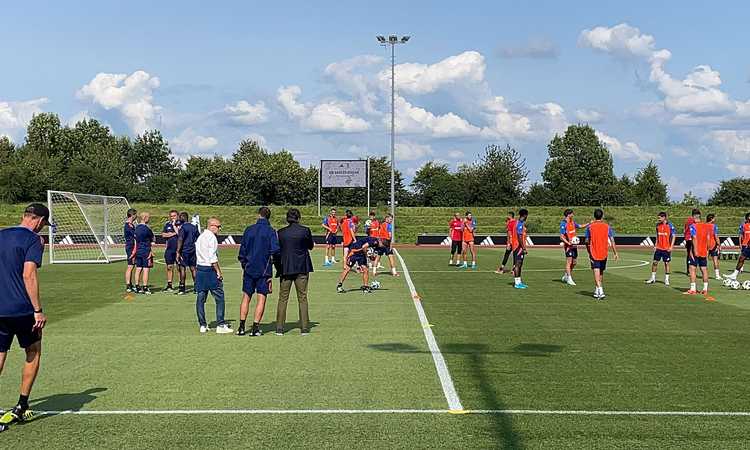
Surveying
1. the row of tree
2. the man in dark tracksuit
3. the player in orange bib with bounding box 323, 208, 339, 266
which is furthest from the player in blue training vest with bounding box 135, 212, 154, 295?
the row of tree

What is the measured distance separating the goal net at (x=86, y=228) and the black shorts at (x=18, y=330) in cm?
2484

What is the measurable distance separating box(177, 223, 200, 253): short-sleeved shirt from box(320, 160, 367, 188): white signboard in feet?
135

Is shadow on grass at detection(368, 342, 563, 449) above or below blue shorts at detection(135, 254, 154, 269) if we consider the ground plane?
below

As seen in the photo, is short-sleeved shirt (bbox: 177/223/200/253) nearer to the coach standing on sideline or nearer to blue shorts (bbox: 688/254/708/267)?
the coach standing on sideline

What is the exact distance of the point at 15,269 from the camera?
6707 mm

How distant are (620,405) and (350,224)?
16.3m

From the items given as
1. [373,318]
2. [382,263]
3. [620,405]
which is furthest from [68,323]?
[382,263]

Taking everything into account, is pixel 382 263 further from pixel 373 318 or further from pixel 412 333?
pixel 412 333

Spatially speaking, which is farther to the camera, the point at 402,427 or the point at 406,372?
the point at 406,372

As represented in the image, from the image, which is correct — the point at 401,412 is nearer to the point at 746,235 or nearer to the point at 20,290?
the point at 20,290

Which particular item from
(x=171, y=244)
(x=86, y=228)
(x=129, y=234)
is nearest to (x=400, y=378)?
(x=171, y=244)

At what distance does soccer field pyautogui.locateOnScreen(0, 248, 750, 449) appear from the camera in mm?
6547

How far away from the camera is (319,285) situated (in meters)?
21.2

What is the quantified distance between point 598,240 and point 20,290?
1345 cm
